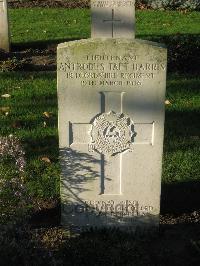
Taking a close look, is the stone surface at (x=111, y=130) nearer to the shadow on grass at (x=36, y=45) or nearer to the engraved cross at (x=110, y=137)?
the engraved cross at (x=110, y=137)

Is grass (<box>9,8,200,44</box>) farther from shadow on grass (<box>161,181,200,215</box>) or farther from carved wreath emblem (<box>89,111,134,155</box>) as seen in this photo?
carved wreath emblem (<box>89,111,134,155</box>)

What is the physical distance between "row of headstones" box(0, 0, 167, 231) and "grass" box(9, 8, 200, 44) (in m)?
7.33

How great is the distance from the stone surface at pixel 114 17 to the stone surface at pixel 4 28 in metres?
1.89

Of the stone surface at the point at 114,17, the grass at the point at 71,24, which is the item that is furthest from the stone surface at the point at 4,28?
the stone surface at the point at 114,17

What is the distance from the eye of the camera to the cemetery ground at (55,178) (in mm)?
3666

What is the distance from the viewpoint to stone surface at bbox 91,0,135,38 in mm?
8734

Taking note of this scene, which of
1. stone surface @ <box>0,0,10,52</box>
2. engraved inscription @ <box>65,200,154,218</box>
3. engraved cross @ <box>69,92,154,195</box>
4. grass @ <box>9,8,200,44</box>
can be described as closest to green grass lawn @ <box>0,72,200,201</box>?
engraved inscription @ <box>65,200,154,218</box>

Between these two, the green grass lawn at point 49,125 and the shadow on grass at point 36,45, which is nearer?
the green grass lawn at point 49,125

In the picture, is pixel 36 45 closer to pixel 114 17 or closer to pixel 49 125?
pixel 114 17

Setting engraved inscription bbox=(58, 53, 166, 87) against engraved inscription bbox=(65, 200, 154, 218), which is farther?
engraved inscription bbox=(65, 200, 154, 218)

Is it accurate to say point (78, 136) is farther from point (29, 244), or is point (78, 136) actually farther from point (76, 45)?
point (29, 244)

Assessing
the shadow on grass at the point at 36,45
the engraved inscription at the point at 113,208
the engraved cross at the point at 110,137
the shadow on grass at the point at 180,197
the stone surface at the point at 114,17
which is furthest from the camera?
the shadow on grass at the point at 36,45

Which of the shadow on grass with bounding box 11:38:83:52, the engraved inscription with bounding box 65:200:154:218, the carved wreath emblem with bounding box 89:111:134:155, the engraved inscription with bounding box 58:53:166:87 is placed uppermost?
the engraved inscription with bounding box 58:53:166:87

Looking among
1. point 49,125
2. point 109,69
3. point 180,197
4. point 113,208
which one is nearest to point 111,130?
Result: point 109,69
